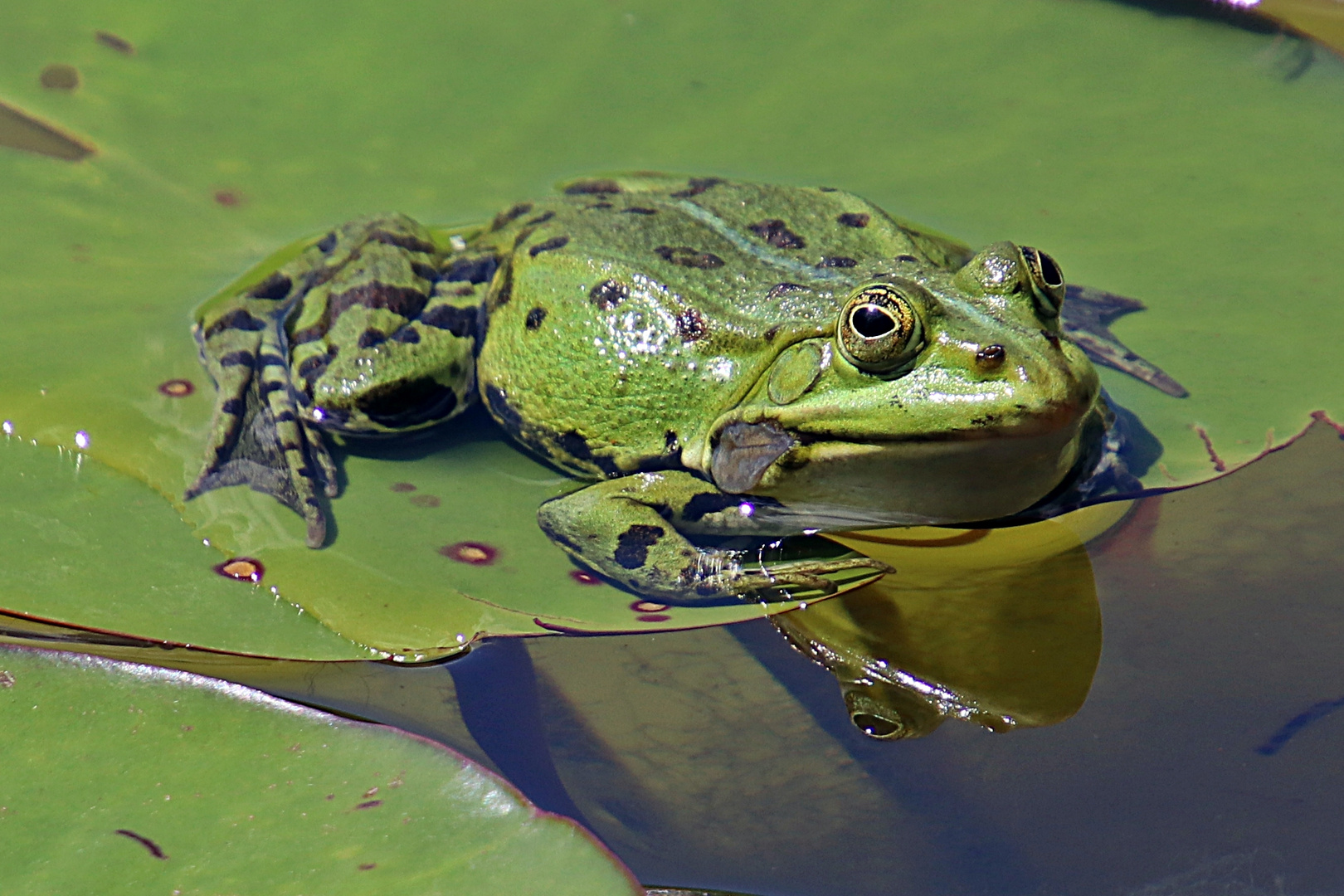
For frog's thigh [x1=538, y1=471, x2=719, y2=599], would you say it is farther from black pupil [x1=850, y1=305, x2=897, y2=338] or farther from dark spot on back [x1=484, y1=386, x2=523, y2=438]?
black pupil [x1=850, y1=305, x2=897, y2=338]

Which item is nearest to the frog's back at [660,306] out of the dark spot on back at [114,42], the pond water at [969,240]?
the pond water at [969,240]

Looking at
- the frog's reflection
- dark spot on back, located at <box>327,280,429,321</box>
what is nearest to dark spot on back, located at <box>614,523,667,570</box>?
the frog's reflection

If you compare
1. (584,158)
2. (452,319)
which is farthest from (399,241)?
(584,158)

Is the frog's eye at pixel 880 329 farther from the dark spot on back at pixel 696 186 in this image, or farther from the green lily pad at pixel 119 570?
the green lily pad at pixel 119 570

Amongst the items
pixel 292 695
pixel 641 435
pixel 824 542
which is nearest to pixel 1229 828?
pixel 824 542

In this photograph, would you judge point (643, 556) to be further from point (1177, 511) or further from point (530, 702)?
point (1177, 511)

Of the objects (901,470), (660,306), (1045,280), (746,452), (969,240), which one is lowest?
(746,452)

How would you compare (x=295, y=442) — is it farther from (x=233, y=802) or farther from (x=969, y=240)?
(x=969, y=240)

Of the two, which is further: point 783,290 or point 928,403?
point 783,290
